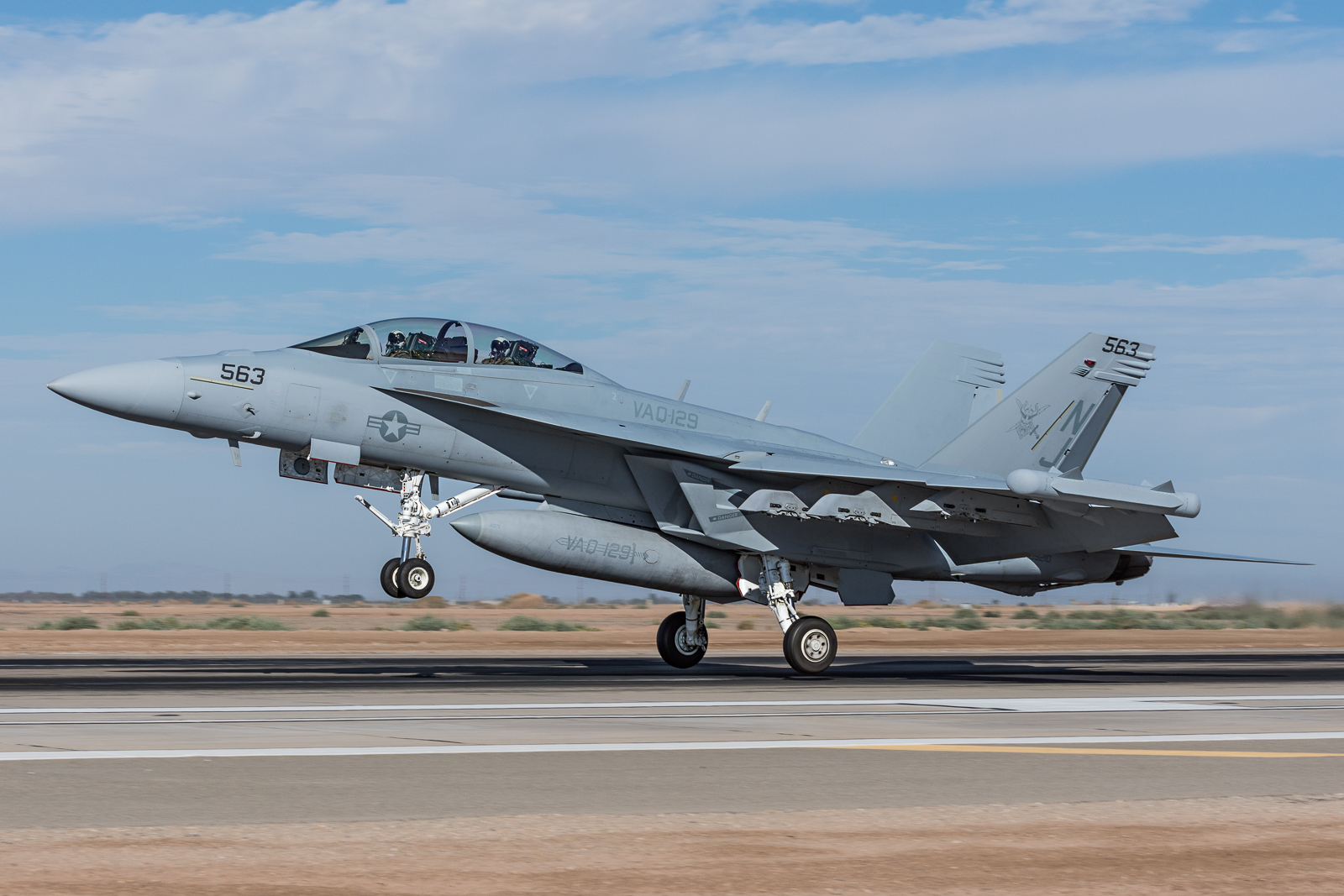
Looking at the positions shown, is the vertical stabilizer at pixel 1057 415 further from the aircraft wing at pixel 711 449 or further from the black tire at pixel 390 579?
the black tire at pixel 390 579

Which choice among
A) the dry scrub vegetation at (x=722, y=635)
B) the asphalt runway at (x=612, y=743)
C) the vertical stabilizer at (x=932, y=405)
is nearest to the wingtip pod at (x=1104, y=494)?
the asphalt runway at (x=612, y=743)

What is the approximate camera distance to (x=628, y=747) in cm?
1102

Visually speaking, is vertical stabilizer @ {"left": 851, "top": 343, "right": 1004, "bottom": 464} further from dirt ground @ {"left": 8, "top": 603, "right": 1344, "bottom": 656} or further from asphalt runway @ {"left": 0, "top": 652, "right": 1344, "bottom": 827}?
dirt ground @ {"left": 8, "top": 603, "right": 1344, "bottom": 656}

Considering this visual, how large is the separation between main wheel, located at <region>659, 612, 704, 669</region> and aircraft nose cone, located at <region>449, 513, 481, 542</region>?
528 cm

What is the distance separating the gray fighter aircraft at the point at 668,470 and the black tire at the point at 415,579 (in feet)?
0.10

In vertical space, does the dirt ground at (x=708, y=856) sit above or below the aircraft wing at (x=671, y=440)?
below

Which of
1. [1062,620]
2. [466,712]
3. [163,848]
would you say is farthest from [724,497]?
[1062,620]

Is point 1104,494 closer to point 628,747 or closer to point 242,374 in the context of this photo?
point 628,747

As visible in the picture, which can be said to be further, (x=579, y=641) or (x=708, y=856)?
(x=579, y=641)

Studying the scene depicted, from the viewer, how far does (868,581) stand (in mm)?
21219

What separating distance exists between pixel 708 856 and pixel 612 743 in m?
4.69

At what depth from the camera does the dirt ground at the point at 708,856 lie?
19.5ft

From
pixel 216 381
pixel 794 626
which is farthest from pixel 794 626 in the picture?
pixel 216 381

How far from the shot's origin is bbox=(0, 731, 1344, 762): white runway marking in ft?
32.6
